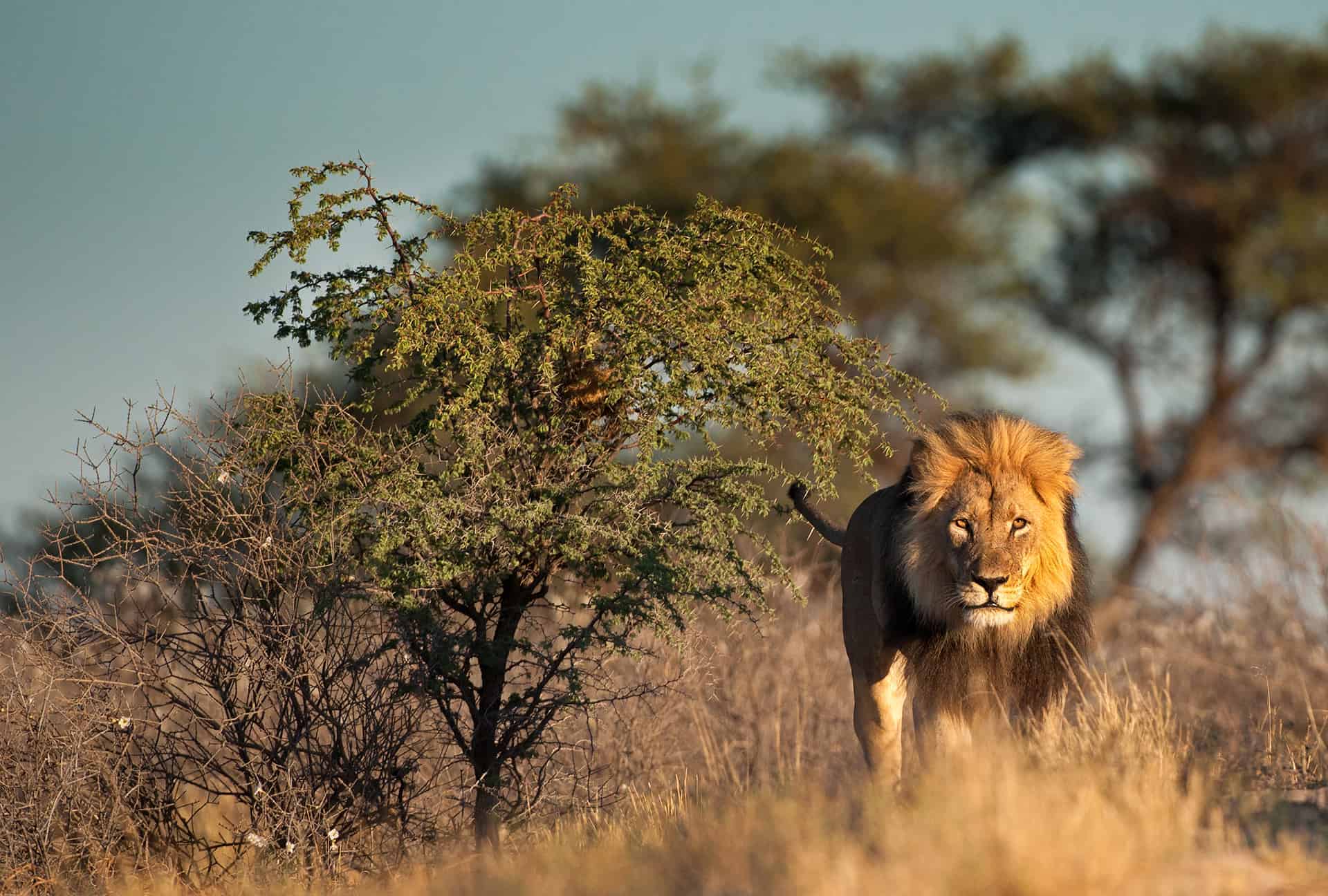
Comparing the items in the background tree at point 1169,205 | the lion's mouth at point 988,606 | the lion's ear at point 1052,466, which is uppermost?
the background tree at point 1169,205

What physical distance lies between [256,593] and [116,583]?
69cm

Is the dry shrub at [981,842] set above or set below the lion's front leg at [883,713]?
below

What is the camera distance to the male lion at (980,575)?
21.0 feet

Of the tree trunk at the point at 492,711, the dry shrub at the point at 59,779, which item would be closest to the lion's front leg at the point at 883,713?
the tree trunk at the point at 492,711

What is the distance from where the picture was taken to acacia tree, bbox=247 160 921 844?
7391 mm

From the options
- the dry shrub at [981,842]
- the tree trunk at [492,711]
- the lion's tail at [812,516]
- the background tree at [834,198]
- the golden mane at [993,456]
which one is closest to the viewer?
the dry shrub at [981,842]

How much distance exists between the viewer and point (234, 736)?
24.2ft

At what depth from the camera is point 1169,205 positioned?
72.5 feet

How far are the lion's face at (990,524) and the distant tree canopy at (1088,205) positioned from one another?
14136 millimetres

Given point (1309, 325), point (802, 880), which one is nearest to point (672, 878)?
point (802, 880)

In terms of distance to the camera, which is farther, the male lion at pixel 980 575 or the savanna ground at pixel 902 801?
the male lion at pixel 980 575

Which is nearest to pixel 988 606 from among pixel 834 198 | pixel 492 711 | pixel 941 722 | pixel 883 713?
pixel 941 722

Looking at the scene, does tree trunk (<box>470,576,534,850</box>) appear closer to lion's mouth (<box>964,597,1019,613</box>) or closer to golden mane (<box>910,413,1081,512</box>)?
golden mane (<box>910,413,1081,512</box>)

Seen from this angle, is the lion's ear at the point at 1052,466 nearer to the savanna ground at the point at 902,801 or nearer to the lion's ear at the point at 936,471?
the lion's ear at the point at 936,471
